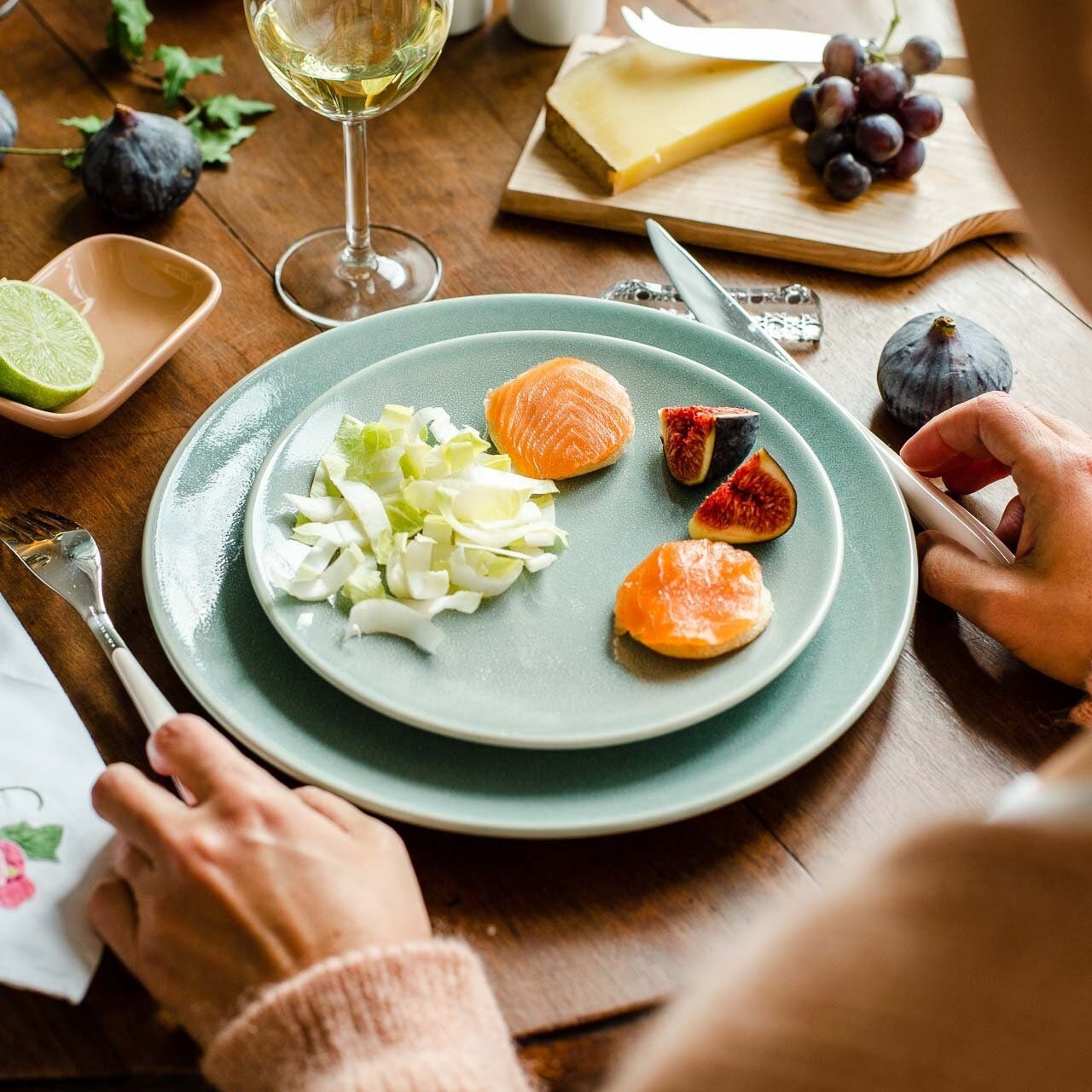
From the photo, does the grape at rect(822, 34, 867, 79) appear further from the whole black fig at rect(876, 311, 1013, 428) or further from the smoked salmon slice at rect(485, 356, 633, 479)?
the smoked salmon slice at rect(485, 356, 633, 479)

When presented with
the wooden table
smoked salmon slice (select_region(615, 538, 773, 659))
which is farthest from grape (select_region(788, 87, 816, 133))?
smoked salmon slice (select_region(615, 538, 773, 659))

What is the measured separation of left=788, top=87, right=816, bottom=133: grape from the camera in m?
1.85

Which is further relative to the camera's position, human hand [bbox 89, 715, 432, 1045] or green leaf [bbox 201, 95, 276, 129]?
green leaf [bbox 201, 95, 276, 129]

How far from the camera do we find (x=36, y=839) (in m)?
1.00

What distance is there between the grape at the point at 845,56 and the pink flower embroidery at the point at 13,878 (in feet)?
5.45

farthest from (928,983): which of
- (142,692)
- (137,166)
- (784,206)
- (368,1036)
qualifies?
(137,166)

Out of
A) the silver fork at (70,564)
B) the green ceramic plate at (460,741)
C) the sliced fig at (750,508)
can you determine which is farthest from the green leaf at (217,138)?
the sliced fig at (750,508)

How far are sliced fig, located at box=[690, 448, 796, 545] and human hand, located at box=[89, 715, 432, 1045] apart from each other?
0.47 m

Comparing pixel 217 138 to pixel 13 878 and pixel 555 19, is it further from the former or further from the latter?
pixel 13 878

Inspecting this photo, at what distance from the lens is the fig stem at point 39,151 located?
1.81m

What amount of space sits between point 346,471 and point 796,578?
0.50 m

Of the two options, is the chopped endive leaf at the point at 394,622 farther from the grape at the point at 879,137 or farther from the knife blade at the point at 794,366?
the grape at the point at 879,137

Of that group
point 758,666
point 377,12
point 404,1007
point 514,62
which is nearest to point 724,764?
point 758,666

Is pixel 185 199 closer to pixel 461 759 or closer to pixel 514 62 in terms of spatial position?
pixel 514 62
